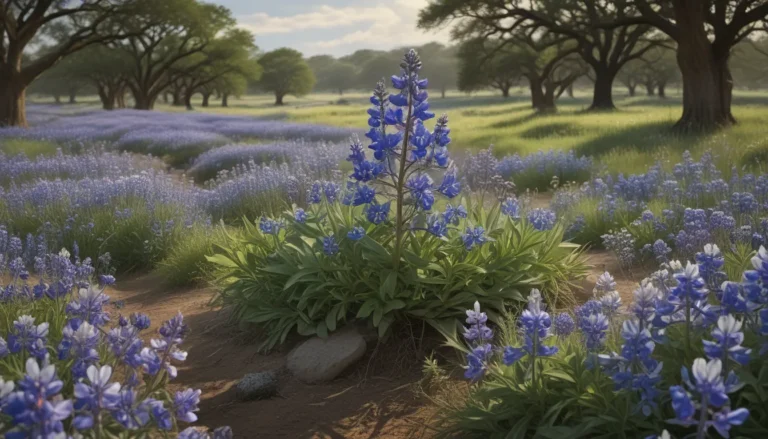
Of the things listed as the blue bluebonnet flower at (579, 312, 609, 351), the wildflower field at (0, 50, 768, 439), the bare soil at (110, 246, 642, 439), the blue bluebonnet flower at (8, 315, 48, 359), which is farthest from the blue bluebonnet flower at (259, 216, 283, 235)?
the blue bluebonnet flower at (579, 312, 609, 351)

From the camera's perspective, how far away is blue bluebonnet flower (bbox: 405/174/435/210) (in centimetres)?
371

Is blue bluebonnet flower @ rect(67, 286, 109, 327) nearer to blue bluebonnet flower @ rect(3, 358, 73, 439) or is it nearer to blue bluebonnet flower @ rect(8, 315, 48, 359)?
blue bluebonnet flower @ rect(8, 315, 48, 359)

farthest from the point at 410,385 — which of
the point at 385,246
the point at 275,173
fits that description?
the point at 275,173

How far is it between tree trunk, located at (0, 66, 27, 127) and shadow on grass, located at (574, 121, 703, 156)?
16.5m

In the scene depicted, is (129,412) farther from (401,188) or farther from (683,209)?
(683,209)

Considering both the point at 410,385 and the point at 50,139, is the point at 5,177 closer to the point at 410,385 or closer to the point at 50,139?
the point at 50,139

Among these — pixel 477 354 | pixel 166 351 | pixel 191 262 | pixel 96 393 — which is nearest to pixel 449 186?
pixel 477 354

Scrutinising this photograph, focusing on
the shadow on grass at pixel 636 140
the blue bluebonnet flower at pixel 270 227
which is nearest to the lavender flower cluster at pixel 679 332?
the blue bluebonnet flower at pixel 270 227

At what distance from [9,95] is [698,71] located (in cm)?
1913

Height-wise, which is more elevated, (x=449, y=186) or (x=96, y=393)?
(x=449, y=186)

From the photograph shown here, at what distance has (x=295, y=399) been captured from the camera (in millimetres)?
3727

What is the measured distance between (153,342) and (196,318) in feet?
10.2

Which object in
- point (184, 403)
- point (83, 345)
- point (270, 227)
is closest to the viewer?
point (184, 403)

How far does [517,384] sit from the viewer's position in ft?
8.78
